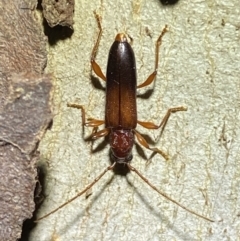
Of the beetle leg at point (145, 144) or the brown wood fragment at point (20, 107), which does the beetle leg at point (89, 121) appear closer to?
the beetle leg at point (145, 144)

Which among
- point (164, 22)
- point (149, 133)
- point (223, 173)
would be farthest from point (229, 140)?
point (164, 22)

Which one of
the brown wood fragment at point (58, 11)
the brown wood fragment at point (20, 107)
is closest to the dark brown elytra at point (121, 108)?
the brown wood fragment at point (58, 11)

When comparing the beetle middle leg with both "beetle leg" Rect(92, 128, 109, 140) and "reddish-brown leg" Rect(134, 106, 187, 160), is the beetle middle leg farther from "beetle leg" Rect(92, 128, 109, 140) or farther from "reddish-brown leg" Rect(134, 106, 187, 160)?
"reddish-brown leg" Rect(134, 106, 187, 160)

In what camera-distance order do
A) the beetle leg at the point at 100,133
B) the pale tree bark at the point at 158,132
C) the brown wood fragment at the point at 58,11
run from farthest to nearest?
the beetle leg at the point at 100,133 < the pale tree bark at the point at 158,132 < the brown wood fragment at the point at 58,11

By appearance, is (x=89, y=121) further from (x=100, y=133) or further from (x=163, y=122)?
(x=163, y=122)

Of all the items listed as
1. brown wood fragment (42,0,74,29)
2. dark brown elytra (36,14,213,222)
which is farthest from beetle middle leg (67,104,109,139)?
brown wood fragment (42,0,74,29)

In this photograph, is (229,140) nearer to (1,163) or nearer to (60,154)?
(60,154)

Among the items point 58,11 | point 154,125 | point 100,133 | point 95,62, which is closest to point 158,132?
point 154,125

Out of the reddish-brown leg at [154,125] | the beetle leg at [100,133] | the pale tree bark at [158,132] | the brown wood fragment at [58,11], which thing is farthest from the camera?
the beetle leg at [100,133]

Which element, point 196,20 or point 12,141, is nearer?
point 12,141
